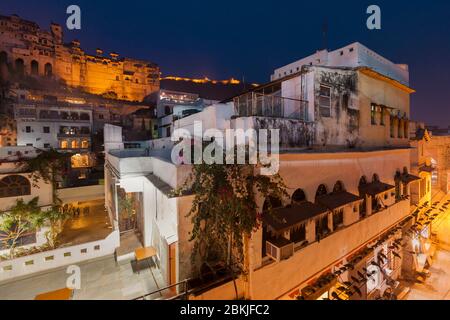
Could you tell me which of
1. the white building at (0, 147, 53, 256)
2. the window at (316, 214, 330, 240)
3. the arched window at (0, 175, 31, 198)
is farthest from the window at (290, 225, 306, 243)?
the arched window at (0, 175, 31, 198)

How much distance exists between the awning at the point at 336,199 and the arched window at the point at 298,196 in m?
0.58

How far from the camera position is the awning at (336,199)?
750cm

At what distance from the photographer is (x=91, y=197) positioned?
65.5 feet

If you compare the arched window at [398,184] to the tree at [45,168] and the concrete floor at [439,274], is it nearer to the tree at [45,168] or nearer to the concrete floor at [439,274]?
the concrete floor at [439,274]

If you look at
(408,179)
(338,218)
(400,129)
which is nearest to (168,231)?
(338,218)

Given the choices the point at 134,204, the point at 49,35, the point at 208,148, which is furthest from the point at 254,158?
the point at 49,35

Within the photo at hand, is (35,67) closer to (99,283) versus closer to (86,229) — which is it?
(86,229)

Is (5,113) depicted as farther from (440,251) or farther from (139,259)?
(440,251)

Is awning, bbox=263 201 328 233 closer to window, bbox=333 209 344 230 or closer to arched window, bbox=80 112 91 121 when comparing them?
window, bbox=333 209 344 230

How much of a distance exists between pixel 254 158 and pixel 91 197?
2014 cm

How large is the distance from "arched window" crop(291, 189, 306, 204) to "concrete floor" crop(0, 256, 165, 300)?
17.4 ft

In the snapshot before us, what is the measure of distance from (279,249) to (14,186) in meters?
16.9

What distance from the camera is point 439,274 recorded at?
14.4 meters

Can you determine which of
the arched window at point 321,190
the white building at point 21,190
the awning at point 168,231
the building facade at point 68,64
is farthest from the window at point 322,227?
the building facade at point 68,64
